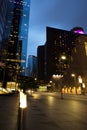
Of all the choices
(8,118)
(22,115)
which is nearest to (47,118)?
(8,118)

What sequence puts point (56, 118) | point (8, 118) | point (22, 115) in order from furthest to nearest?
point (56, 118)
point (8, 118)
point (22, 115)

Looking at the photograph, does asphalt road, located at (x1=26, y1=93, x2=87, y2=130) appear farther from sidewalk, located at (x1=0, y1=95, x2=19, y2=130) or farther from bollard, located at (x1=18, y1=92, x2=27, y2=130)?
bollard, located at (x1=18, y1=92, x2=27, y2=130)

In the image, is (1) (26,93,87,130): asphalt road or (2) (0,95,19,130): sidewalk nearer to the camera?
(2) (0,95,19,130): sidewalk

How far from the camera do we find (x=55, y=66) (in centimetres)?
18288

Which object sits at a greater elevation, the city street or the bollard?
the bollard

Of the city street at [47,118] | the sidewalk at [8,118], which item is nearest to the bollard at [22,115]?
the city street at [47,118]

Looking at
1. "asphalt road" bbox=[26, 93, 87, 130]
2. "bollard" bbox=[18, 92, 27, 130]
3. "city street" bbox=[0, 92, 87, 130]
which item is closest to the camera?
"bollard" bbox=[18, 92, 27, 130]

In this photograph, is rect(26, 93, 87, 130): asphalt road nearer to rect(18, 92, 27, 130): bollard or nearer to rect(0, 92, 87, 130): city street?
rect(0, 92, 87, 130): city street

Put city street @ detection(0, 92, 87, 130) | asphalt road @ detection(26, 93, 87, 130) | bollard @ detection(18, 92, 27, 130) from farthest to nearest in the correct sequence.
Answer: asphalt road @ detection(26, 93, 87, 130), city street @ detection(0, 92, 87, 130), bollard @ detection(18, 92, 27, 130)

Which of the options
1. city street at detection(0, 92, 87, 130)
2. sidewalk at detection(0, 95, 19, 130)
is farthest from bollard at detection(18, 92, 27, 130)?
sidewalk at detection(0, 95, 19, 130)

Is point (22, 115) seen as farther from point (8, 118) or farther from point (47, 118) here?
point (47, 118)

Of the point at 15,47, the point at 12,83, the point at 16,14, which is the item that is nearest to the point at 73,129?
Result: the point at 12,83

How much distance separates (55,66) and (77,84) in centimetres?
10253

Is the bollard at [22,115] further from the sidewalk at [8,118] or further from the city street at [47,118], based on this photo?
the sidewalk at [8,118]
